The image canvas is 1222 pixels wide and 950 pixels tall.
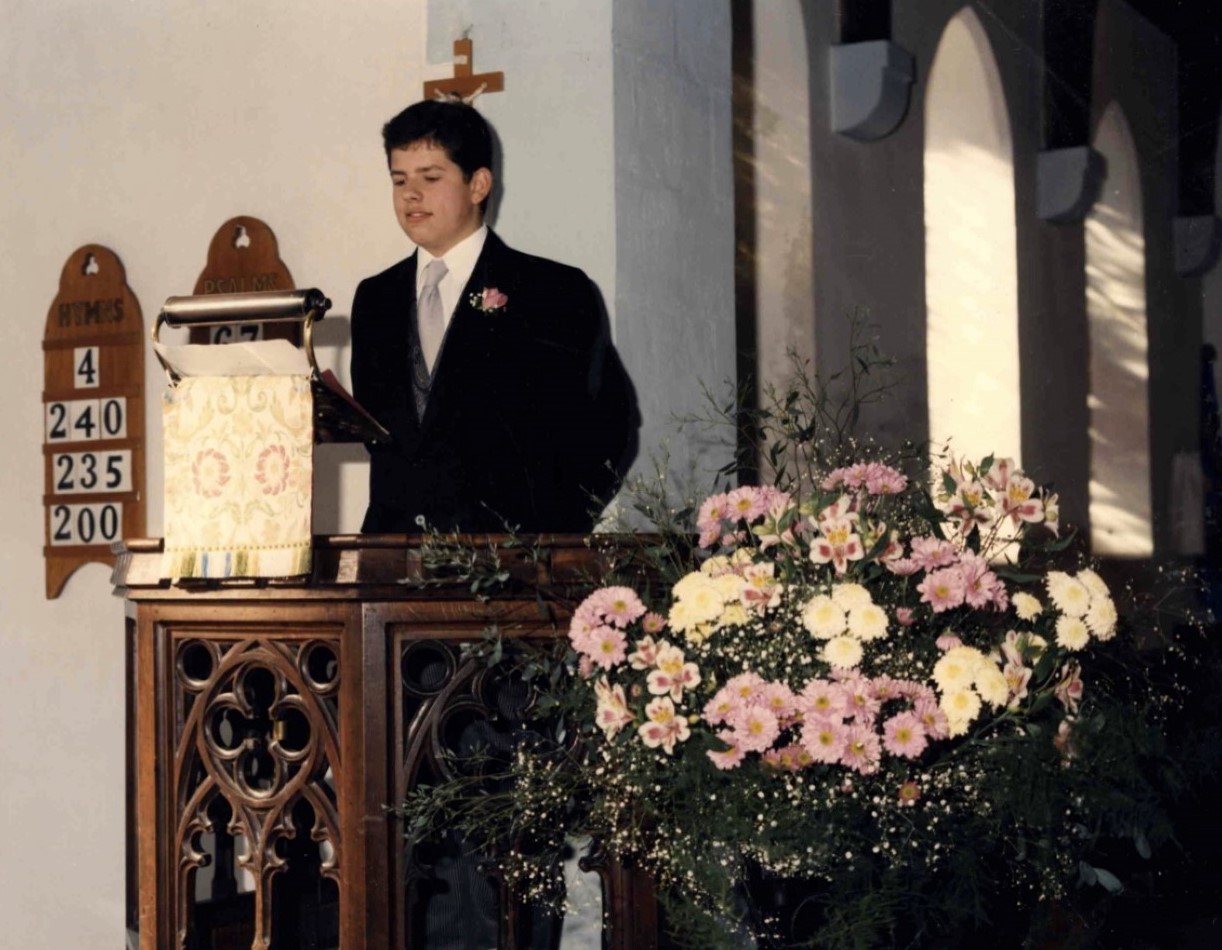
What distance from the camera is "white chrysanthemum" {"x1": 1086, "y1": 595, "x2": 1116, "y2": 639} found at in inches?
122

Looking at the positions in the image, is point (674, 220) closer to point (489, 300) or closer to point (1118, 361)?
point (489, 300)

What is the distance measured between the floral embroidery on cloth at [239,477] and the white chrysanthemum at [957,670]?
1136 millimetres

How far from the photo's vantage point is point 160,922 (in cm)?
335

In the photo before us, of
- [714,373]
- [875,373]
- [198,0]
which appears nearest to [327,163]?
[198,0]

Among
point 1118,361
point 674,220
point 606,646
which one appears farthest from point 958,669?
point 1118,361

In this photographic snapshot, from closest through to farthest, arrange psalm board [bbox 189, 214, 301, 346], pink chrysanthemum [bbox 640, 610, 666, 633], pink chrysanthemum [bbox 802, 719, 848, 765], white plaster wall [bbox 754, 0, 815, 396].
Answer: pink chrysanthemum [bbox 802, 719, 848, 765] < pink chrysanthemum [bbox 640, 610, 666, 633] < psalm board [bbox 189, 214, 301, 346] < white plaster wall [bbox 754, 0, 815, 396]

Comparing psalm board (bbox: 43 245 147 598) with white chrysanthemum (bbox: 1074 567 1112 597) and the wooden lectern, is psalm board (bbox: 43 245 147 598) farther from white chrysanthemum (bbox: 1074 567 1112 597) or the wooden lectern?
white chrysanthemum (bbox: 1074 567 1112 597)

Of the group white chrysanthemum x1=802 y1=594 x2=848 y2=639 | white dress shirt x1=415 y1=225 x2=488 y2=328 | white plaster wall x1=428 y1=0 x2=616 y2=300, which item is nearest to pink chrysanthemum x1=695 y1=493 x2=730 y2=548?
white chrysanthemum x1=802 y1=594 x2=848 y2=639

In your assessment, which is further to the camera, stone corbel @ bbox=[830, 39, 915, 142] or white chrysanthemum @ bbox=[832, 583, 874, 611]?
stone corbel @ bbox=[830, 39, 915, 142]

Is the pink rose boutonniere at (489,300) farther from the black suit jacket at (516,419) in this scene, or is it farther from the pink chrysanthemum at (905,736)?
the pink chrysanthemum at (905,736)

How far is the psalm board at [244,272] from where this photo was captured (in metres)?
4.68

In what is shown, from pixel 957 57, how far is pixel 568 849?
12.7 ft

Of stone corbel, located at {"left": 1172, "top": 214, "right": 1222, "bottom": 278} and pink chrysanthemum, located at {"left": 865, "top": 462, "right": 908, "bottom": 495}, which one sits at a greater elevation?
stone corbel, located at {"left": 1172, "top": 214, "right": 1222, "bottom": 278}

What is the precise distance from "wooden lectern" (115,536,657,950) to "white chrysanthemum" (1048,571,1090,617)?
0.82 meters
